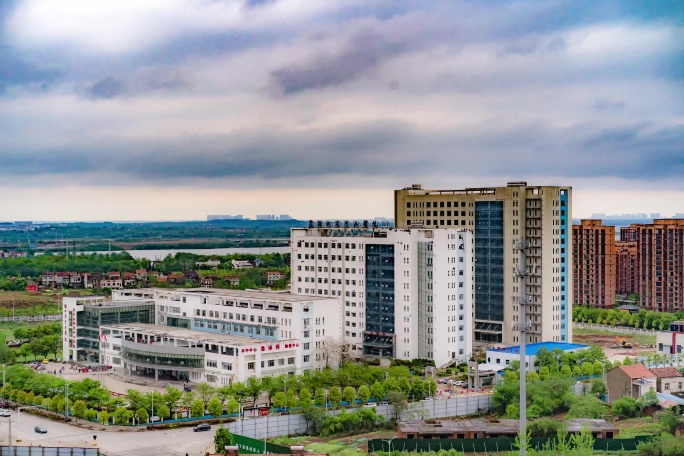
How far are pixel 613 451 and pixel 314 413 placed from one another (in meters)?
5.65

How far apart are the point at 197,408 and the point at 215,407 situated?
14.5 inches

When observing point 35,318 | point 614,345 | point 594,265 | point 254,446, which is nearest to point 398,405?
point 254,446

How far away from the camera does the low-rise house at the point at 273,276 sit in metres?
57.1

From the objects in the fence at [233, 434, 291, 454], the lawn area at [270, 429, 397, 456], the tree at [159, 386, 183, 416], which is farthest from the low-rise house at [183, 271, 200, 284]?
the fence at [233, 434, 291, 454]

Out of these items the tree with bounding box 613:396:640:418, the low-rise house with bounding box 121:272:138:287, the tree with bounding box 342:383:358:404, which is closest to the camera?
the tree with bounding box 613:396:640:418

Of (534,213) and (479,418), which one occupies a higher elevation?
(534,213)

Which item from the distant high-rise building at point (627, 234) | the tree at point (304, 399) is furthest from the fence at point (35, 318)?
the distant high-rise building at point (627, 234)

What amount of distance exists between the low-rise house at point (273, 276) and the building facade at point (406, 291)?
28.4 m

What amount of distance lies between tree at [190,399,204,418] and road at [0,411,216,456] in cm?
57

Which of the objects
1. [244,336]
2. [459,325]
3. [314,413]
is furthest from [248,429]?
[459,325]

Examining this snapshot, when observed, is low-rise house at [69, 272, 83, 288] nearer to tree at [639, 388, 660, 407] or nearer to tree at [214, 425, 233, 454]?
tree at [214, 425, 233, 454]

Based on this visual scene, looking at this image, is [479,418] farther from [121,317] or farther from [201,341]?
[121,317]

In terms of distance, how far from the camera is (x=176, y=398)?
1992 cm

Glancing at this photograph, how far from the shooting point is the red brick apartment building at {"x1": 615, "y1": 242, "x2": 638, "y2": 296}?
46094 millimetres
